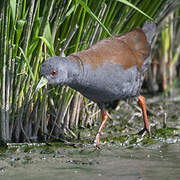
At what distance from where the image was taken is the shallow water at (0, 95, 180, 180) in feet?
10.7

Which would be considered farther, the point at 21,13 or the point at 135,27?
the point at 135,27

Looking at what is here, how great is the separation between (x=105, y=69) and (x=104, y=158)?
31.2 inches

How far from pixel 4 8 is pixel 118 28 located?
1321 mm

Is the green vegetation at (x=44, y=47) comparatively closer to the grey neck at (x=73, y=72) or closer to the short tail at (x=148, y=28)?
the short tail at (x=148, y=28)

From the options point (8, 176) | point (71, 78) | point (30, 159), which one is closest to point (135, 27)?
point (71, 78)

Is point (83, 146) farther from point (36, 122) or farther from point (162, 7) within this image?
point (162, 7)

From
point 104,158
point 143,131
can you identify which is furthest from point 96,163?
point 143,131

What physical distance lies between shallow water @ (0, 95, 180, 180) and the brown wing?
2.43ft

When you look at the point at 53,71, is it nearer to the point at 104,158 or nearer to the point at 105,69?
the point at 105,69

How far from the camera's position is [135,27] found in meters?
4.80

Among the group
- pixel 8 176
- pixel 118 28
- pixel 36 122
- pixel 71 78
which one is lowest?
pixel 8 176

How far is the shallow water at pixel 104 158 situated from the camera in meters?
3.25

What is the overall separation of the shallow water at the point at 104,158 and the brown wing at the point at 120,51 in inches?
29.1

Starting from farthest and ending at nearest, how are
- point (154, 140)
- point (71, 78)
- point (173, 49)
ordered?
point (173, 49), point (154, 140), point (71, 78)
